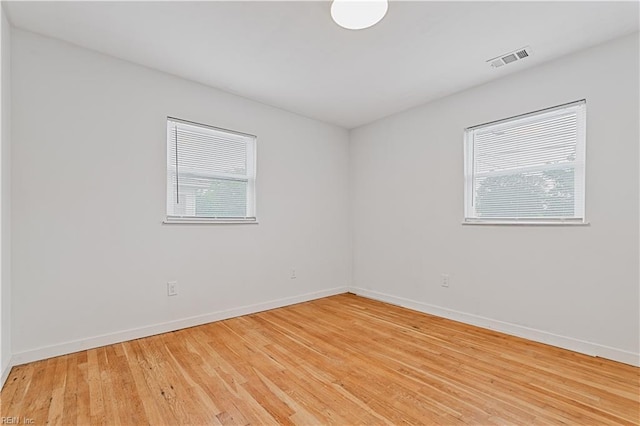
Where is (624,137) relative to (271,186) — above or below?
above

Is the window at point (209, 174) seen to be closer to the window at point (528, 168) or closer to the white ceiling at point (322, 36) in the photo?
the white ceiling at point (322, 36)

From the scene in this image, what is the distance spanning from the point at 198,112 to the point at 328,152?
6.16ft

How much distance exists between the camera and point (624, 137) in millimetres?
2312

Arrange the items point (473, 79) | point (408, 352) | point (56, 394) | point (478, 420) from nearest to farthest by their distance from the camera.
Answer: point (478, 420), point (56, 394), point (408, 352), point (473, 79)

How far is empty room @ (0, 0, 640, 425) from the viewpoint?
1941mm

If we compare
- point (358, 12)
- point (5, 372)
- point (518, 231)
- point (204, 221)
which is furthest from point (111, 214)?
point (518, 231)

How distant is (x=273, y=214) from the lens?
3.79 m

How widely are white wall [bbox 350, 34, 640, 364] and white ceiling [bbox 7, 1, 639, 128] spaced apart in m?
0.27

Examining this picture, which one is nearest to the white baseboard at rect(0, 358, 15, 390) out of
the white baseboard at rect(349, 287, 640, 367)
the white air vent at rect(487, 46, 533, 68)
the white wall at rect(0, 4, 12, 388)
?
the white wall at rect(0, 4, 12, 388)

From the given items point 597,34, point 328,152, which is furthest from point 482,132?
point 328,152

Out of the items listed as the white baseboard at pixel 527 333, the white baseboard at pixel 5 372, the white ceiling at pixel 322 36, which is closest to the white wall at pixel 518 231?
the white baseboard at pixel 527 333

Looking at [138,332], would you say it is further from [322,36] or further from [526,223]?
[526,223]

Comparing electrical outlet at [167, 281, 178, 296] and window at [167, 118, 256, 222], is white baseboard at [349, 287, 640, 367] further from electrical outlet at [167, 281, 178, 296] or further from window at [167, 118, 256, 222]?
electrical outlet at [167, 281, 178, 296]

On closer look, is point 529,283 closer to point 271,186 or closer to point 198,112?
point 271,186
